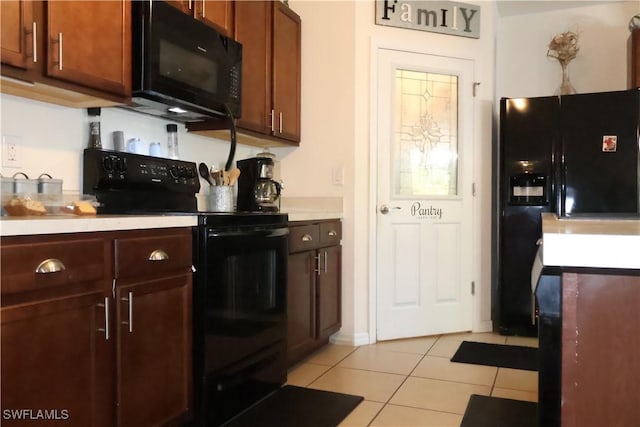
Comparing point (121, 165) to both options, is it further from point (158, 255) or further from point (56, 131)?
point (158, 255)

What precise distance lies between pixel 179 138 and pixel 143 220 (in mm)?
1256

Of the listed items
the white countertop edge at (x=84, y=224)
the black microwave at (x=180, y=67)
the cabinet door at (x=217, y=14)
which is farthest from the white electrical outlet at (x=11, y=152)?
the cabinet door at (x=217, y=14)

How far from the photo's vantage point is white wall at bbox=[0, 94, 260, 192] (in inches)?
77.2

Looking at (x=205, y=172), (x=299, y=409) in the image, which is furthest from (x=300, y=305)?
(x=205, y=172)

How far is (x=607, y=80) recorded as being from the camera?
4.11 metres

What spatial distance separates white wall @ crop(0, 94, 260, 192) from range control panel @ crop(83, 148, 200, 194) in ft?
0.22

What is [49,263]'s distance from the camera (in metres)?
1.37

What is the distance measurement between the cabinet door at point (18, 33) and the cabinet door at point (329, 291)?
1.88m

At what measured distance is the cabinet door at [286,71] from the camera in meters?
3.23

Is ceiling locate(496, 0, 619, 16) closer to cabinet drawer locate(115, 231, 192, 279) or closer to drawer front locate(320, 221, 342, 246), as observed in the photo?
drawer front locate(320, 221, 342, 246)

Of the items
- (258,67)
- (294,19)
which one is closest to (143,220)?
(258,67)

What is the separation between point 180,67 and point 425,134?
1948 mm

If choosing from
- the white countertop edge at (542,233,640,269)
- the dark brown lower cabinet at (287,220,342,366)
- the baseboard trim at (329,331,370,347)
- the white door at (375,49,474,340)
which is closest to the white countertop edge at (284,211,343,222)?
the dark brown lower cabinet at (287,220,342,366)

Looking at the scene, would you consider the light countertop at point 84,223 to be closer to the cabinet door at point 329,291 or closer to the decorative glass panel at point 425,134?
the cabinet door at point 329,291
